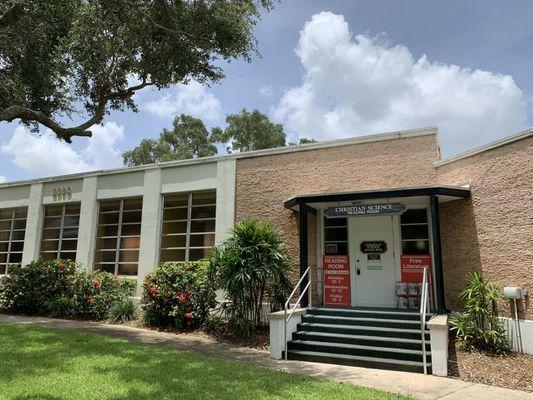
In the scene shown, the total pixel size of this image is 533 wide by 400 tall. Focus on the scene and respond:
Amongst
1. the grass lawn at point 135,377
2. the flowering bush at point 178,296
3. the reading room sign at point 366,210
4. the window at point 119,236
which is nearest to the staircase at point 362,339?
the grass lawn at point 135,377

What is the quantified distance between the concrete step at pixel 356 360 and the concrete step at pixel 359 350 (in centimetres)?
9

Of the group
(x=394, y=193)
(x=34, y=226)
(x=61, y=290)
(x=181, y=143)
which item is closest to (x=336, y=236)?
(x=394, y=193)

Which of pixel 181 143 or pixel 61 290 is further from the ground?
pixel 181 143

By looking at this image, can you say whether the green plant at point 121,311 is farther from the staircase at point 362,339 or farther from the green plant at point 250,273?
the staircase at point 362,339

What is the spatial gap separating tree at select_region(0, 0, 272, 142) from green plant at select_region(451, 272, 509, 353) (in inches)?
344

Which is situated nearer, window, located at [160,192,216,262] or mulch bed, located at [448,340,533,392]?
mulch bed, located at [448,340,533,392]

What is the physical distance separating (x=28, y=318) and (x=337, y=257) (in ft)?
30.1

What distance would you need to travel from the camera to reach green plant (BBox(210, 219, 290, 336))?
10203 mm

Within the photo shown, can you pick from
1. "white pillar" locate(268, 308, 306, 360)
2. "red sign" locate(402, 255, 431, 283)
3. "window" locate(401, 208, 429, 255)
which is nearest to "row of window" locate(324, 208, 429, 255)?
"window" locate(401, 208, 429, 255)

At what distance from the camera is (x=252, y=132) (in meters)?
36.6

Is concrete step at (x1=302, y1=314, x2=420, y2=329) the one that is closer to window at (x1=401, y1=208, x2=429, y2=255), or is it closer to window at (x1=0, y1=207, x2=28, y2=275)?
window at (x1=401, y1=208, x2=429, y2=255)

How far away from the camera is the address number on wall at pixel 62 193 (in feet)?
52.6

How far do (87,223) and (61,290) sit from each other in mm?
2625

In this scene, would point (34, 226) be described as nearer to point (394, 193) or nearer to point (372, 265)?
point (372, 265)
